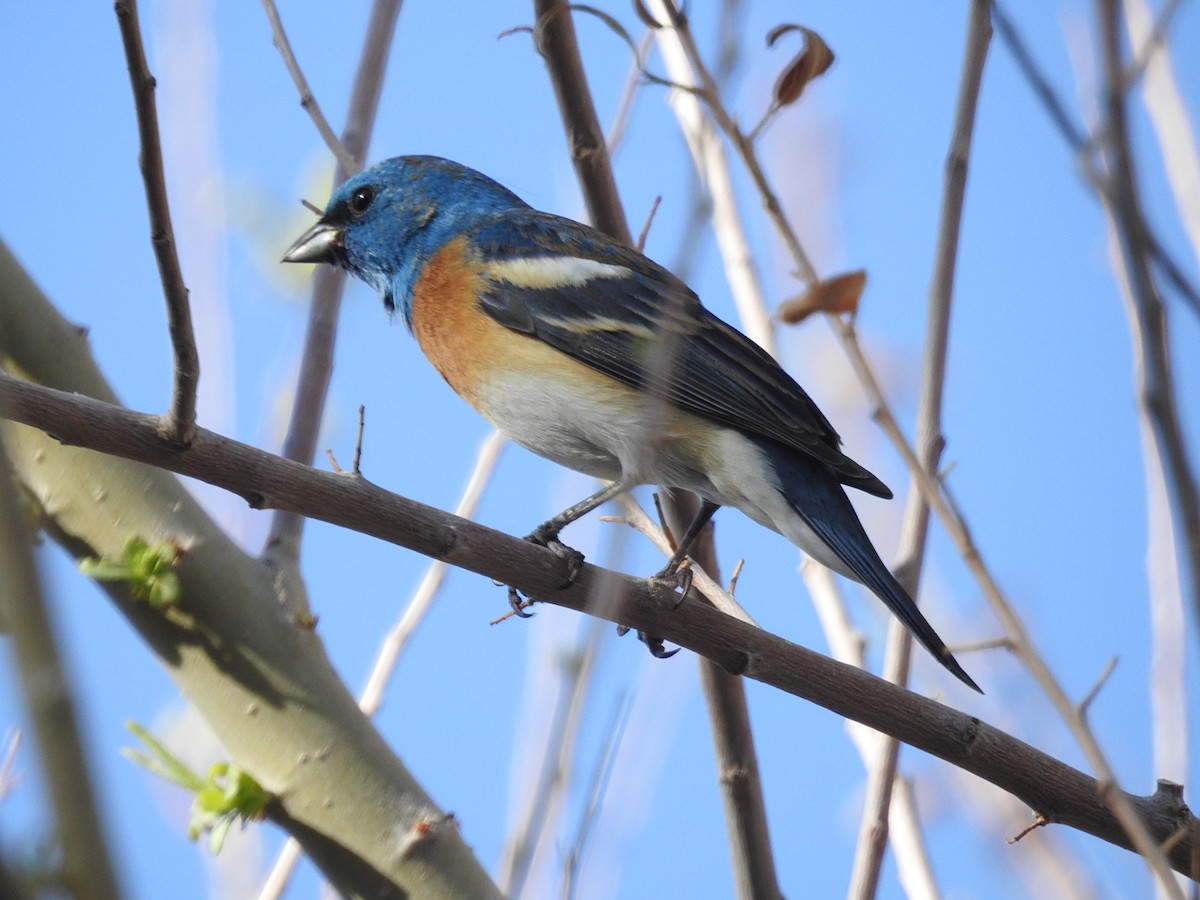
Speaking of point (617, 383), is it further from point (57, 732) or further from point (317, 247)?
point (57, 732)

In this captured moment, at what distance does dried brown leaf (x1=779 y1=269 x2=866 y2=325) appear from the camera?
1.85 metres

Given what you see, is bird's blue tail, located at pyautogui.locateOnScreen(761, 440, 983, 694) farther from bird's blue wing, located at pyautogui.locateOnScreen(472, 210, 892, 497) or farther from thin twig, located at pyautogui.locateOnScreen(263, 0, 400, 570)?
thin twig, located at pyautogui.locateOnScreen(263, 0, 400, 570)

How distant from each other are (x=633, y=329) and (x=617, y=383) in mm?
247

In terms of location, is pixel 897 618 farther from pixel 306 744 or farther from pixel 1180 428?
pixel 1180 428

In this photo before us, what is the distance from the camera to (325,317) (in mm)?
3469

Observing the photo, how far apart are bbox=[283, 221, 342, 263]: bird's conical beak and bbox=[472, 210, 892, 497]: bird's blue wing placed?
25.5 inches

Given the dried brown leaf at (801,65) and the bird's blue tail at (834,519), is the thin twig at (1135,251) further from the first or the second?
the bird's blue tail at (834,519)

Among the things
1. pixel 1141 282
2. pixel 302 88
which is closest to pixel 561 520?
pixel 302 88

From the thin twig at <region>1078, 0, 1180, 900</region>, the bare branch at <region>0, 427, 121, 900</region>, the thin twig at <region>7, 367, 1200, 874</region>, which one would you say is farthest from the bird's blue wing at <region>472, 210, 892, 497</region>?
the bare branch at <region>0, 427, 121, 900</region>

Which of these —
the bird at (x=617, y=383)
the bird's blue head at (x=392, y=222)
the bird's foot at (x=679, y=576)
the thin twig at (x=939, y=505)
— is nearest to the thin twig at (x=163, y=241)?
the thin twig at (x=939, y=505)

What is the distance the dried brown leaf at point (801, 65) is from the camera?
2391mm

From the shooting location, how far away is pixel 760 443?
12.2 feet

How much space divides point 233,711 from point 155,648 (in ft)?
0.80

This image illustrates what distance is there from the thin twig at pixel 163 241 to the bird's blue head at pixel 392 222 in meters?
2.29
